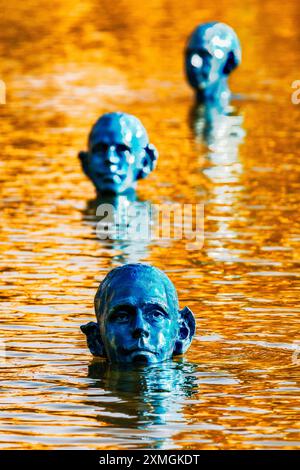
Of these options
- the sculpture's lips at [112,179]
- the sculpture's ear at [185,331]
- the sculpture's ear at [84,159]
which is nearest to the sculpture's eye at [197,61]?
the sculpture's ear at [84,159]

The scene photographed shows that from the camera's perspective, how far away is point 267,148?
2234 centimetres

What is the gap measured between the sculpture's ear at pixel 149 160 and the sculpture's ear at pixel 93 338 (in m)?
6.78

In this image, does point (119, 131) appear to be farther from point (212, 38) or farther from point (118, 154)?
point (212, 38)

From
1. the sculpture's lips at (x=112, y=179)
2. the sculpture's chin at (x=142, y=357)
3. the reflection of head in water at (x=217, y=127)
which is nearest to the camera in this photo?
the sculpture's chin at (x=142, y=357)

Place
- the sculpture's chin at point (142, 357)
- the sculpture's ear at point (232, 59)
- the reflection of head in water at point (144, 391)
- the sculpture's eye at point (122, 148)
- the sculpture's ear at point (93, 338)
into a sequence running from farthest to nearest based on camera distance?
the sculpture's ear at point (232, 59), the sculpture's eye at point (122, 148), the sculpture's ear at point (93, 338), the sculpture's chin at point (142, 357), the reflection of head in water at point (144, 391)

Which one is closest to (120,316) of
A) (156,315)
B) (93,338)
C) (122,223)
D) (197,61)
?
(156,315)

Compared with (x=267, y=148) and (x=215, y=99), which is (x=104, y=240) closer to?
(x=267, y=148)

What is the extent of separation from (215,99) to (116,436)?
633 inches

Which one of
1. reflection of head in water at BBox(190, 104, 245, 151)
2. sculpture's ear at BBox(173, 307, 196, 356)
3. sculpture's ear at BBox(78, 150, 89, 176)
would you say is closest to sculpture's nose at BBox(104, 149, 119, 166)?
sculpture's ear at BBox(78, 150, 89, 176)

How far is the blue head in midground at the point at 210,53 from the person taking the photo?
1008 inches

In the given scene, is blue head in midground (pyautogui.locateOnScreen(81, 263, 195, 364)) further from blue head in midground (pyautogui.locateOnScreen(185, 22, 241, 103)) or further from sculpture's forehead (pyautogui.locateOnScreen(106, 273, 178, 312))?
blue head in midground (pyautogui.locateOnScreen(185, 22, 241, 103))

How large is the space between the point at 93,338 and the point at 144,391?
2.88ft

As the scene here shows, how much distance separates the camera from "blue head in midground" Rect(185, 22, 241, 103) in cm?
2561

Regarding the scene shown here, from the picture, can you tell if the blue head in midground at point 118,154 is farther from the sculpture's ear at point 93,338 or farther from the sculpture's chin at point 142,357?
the sculpture's chin at point 142,357
